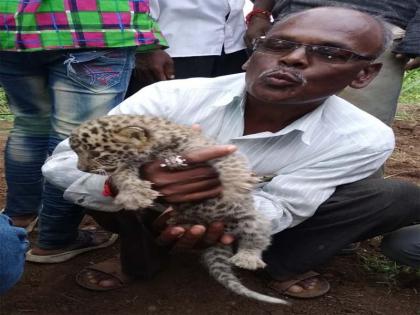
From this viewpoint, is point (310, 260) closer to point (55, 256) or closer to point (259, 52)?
point (259, 52)

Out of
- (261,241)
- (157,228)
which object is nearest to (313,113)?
(261,241)

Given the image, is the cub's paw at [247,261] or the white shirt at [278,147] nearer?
the cub's paw at [247,261]

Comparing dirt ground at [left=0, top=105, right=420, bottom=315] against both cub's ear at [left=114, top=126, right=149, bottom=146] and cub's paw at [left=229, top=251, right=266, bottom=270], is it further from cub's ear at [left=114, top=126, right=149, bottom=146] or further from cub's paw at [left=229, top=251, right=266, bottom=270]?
cub's ear at [left=114, top=126, right=149, bottom=146]

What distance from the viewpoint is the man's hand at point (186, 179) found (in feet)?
7.00

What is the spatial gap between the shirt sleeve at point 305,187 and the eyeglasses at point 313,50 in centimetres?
35

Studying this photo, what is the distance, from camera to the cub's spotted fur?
2.09 m

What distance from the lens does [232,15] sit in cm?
341

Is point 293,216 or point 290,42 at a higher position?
point 290,42

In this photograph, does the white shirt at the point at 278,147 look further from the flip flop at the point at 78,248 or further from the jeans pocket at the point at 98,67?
the flip flop at the point at 78,248

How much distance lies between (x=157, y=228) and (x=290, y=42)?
2.85 feet

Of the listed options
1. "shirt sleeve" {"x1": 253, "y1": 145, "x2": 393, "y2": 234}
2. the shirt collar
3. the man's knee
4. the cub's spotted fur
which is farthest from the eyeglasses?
the man's knee

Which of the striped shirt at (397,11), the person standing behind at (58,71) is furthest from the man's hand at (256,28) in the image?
the person standing behind at (58,71)

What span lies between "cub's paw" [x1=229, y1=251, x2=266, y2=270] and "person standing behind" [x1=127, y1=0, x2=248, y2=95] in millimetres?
1163

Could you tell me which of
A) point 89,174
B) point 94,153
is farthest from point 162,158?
point 89,174
